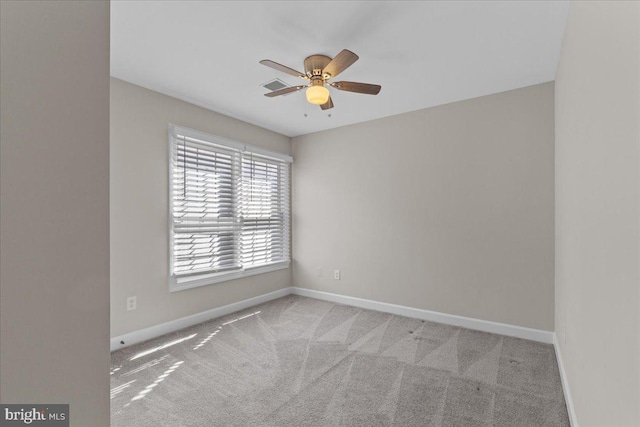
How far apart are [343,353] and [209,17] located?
2752 mm

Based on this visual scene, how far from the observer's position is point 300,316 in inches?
146

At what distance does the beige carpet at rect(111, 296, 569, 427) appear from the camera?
1.90m

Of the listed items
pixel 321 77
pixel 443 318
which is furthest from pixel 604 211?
pixel 443 318

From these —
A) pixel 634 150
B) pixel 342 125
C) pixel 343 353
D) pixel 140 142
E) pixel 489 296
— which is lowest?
pixel 343 353

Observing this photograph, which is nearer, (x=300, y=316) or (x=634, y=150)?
(x=634, y=150)

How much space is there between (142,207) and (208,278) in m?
1.06

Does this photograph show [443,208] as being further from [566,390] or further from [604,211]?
[604,211]

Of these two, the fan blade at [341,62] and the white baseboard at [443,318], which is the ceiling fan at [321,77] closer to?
the fan blade at [341,62]

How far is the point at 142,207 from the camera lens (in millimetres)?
3012

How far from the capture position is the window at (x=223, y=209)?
3318 millimetres

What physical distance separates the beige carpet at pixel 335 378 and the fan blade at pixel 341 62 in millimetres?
2268
